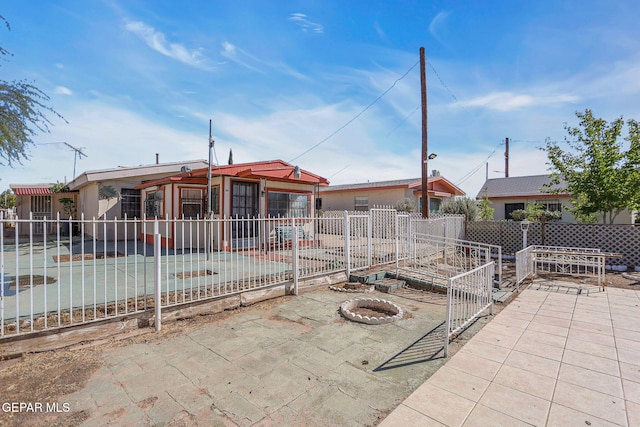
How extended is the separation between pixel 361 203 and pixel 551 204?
11.7m

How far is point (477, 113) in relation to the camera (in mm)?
14484

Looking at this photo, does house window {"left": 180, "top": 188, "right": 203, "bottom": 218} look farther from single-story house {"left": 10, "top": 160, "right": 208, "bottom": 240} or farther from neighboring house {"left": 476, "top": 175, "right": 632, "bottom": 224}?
neighboring house {"left": 476, "top": 175, "right": 632, "bottom": 224}

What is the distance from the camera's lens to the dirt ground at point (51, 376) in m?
2.44

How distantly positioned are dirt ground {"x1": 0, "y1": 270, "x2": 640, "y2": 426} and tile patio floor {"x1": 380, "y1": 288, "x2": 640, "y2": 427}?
2.93 meters

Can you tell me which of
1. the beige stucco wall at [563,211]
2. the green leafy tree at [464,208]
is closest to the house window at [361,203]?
the green leafy tree at [464,208]

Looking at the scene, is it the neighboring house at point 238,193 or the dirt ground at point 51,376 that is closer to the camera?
the dirt ground at point 51,376

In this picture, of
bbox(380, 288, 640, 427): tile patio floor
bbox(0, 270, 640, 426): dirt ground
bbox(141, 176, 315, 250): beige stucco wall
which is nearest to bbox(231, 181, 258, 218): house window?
bbox(141, 176, 315, 250): beige stucco wall

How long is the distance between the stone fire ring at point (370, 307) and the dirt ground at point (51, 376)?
107 inches

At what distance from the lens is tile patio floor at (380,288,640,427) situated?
8.14 ft

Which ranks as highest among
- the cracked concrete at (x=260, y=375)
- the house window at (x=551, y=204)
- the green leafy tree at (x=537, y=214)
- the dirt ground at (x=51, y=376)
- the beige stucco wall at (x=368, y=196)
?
the beige stucco wall at (x=368, y=196)

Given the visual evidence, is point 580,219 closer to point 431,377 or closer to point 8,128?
point 431,377

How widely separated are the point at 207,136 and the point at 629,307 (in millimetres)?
11535

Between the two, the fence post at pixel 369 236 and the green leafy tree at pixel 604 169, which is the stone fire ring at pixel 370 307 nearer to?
the fence post at pixel 369 236

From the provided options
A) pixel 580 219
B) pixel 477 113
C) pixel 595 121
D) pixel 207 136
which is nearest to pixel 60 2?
pixel 207 136
